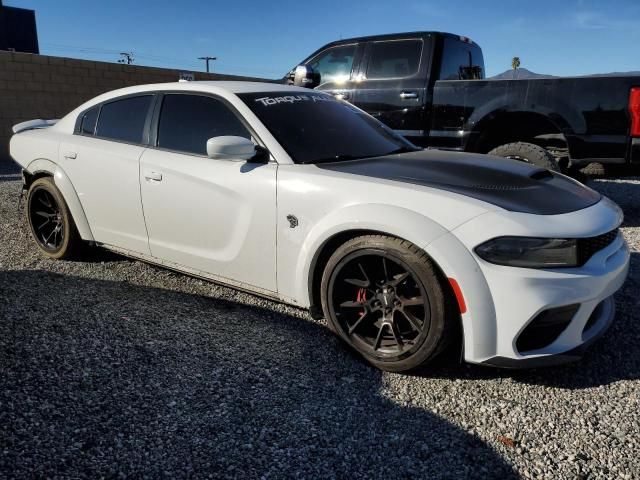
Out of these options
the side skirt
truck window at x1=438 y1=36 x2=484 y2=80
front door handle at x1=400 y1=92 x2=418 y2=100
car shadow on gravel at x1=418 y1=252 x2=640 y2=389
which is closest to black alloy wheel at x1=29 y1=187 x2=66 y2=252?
the side skirt

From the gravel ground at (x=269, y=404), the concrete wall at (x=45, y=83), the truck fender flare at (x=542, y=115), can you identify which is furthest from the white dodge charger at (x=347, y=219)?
the concrete wall at (x=45, y=83)

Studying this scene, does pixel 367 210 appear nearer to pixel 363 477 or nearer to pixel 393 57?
pixel 363 477

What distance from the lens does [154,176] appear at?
3357mm

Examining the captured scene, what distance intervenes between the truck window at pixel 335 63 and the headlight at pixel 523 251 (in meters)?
5.10

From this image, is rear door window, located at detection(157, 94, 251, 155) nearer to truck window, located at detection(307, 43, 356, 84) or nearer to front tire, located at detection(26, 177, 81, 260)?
front tire, located at detection(26, 177, 81, 260)

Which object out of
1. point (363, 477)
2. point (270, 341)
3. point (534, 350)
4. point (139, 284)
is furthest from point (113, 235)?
→ point (534, 350)

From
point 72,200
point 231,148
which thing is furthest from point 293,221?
point 72,200

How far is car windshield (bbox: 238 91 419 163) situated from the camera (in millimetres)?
3123

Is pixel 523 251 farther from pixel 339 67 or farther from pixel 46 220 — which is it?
pixel 339 67

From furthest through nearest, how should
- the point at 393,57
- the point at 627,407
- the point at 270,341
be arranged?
the point at 393,57
the point at 270,341
the point at 627,407

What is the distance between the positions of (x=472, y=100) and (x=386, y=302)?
4059 mm

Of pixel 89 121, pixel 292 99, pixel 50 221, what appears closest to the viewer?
pixel 292 99

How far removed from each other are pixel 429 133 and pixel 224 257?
13.0 ft

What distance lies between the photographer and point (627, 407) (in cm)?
232
